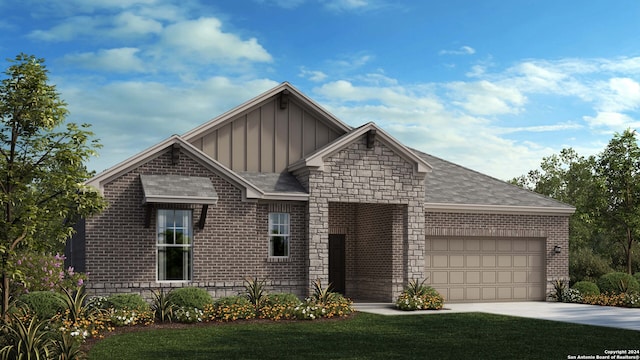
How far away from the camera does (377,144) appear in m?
24.0

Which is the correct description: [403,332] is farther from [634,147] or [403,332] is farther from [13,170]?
[634,147]

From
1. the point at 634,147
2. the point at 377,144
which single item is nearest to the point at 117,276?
the point at 377,144

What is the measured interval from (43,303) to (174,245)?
14.5 ft

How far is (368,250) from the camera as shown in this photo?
26000 mm

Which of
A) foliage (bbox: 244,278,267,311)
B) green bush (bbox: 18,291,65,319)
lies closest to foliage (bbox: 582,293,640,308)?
foliage (bbox: 244,278,267,311)

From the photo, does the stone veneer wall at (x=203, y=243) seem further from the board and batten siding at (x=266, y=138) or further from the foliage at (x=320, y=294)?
the board and batten siding at (x=266, y=138)

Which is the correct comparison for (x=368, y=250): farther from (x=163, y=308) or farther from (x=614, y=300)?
(x=163, y=308)

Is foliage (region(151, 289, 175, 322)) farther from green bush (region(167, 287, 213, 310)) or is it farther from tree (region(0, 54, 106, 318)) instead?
tree (region(0, 54, 106, 318))

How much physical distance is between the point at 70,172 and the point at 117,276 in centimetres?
707

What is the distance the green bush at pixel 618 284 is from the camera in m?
26.6

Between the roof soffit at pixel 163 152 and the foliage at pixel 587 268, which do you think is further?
the foliage at pixel 587 268

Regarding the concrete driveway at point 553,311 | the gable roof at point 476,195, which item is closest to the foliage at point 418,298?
the concrete driveway at point 553,311

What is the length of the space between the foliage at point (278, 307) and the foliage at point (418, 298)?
391 cm

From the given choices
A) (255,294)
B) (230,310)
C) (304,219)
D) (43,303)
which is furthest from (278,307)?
(43,303)
